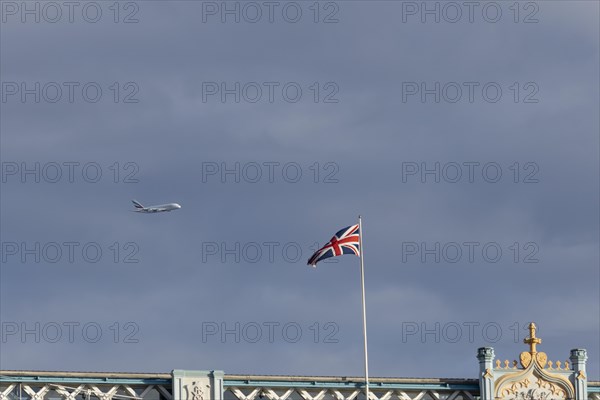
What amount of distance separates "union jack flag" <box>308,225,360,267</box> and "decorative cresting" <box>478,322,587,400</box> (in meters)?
8.49

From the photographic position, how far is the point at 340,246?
309 feet

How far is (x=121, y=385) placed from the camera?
91.9 metres

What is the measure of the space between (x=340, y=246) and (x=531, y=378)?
12.0 meters

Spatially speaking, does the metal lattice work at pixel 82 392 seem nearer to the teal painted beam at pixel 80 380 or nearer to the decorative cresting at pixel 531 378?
the teal painted beam at pixel 80 380

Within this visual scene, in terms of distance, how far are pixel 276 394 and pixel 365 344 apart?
16.7 ft

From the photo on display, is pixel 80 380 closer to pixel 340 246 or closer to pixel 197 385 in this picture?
pixel 197 385

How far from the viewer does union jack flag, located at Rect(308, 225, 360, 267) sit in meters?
94.1

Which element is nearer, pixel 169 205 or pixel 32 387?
pixel 32 387

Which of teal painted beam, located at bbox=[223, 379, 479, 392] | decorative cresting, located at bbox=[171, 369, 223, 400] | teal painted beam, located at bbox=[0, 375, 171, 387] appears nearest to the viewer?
teal painted beam, located at bbox=[0, 375, 171, 387]

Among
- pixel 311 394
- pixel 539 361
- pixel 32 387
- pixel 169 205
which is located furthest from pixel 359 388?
pixel 169 205

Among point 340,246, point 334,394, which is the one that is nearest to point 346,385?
point 334,394

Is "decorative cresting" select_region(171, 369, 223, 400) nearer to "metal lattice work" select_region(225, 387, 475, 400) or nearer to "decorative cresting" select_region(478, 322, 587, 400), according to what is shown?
"metal lattice work" select_region(225, 387, 475, 400)

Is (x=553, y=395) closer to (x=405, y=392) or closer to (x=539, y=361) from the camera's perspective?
(x=539, y=361)

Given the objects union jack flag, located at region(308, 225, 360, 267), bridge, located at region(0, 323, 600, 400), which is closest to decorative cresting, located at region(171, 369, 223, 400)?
bridge, located at region(0, 323, 600, 400)
